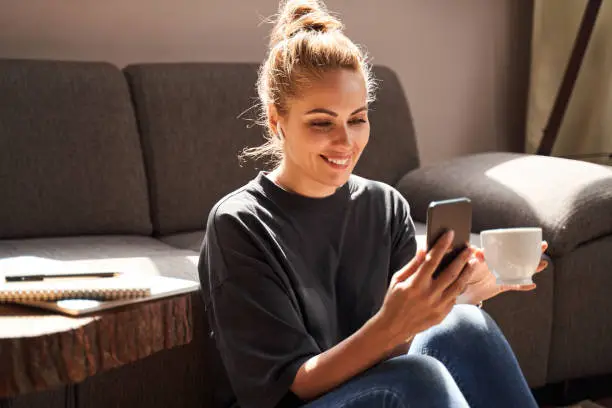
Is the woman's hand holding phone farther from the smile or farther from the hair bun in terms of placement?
the hair bun

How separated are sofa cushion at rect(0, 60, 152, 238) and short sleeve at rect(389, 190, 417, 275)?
0.97 metres

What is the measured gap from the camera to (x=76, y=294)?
1.26 m

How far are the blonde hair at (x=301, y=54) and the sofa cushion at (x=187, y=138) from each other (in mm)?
923

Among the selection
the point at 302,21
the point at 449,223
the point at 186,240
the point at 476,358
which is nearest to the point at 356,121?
the point at 302,21

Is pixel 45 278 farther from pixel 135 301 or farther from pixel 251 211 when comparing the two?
pixel 251 211

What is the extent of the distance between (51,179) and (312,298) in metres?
1.08

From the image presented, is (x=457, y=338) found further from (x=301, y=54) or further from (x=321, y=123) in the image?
(x=301, y=54)

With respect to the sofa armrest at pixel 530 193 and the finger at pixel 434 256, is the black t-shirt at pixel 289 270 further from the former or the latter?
the sofa armrest at pixel 530 193

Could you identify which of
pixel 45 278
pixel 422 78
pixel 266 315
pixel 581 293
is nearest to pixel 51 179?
pixel 45 278

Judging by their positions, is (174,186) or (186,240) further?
(174,186)

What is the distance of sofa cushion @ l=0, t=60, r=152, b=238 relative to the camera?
2203 millimetres

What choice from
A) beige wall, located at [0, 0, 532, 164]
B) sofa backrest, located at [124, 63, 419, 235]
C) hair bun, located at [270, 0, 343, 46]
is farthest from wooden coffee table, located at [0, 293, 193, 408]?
beige wall, located at [0, 0, 532, 164]

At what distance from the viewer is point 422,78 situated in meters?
3.31

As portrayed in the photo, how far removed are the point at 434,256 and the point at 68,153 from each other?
1328 mm
